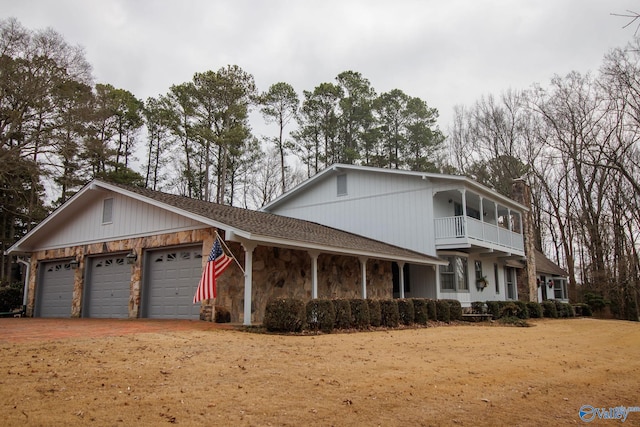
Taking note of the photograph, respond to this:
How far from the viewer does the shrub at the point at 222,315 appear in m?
12.0

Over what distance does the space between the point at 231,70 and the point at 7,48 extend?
11443 millimetres

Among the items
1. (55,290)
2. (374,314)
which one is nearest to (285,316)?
(374,314)

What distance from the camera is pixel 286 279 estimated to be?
45.3 ft

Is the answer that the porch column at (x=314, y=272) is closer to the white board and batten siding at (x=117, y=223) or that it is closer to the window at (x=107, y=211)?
the white board and batten siding at (x=117, y=223)

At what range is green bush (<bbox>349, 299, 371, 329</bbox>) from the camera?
11.4m

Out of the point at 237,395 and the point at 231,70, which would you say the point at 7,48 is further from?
the point at 237,395

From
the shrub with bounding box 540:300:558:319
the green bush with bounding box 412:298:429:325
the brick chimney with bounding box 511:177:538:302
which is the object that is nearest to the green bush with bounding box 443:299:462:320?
the green bush with bounding box 412:298:429:325

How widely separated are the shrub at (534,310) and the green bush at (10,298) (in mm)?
20008

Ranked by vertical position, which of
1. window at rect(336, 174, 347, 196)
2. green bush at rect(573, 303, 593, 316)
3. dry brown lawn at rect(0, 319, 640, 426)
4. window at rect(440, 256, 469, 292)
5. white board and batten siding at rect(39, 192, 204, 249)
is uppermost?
window at rect(336, 174, 347, 196)

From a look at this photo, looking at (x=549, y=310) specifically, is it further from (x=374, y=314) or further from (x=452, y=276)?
(x=374, y=314)

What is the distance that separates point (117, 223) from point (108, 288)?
2066 mm

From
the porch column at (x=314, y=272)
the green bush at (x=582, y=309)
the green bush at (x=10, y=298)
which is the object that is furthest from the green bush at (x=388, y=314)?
the green bush at (x=582, y=309)

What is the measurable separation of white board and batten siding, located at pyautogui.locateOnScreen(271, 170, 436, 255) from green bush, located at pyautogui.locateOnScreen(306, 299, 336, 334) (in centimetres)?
962

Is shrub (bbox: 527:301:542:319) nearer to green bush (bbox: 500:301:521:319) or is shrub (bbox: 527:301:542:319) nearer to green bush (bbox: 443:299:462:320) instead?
green bush (bbox: 500:301:521:319)
